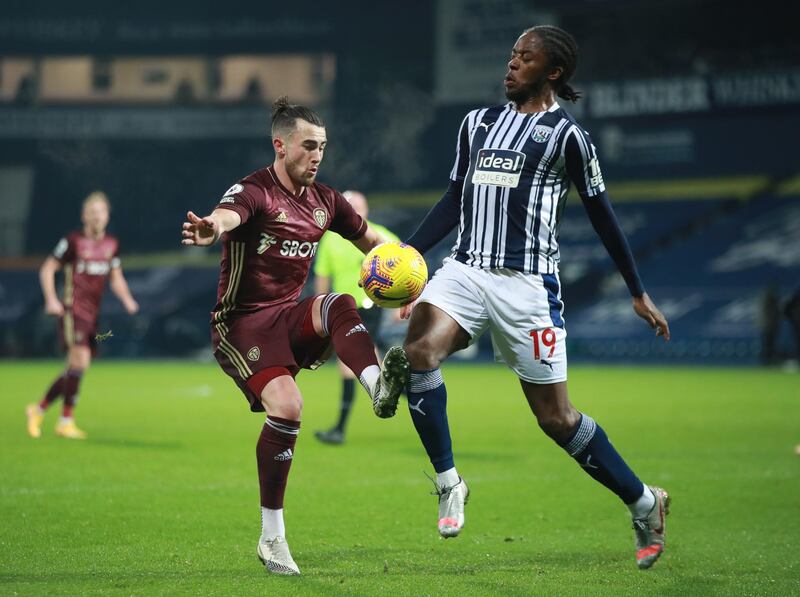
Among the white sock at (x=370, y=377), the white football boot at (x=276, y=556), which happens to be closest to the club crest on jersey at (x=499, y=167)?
Answer: the white sock at (x=370, y=377)

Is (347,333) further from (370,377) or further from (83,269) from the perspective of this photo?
(83,269)

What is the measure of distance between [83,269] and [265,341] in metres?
6.39

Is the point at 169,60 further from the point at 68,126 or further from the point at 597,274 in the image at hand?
the point at 597,274

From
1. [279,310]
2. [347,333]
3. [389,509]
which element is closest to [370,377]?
[347,333]

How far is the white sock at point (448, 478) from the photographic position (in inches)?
199

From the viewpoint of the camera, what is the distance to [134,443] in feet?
35.2

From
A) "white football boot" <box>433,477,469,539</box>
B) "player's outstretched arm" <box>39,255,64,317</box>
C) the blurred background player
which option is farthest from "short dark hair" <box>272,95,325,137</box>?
"player's outstretched arm" <box>39,255,64,317</box>

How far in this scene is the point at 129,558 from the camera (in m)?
5.54

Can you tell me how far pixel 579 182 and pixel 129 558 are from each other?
2.75 meters

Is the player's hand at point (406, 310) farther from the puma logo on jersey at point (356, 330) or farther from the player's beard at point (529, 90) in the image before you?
the player's beard at point (529, 90)

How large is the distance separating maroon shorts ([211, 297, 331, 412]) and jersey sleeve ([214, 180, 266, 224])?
53 centimetres

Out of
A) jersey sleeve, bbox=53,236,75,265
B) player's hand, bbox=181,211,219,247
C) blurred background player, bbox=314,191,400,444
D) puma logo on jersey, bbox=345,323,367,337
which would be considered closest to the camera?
player's hand, bbox=181,211,219,247

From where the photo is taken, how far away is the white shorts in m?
5.17

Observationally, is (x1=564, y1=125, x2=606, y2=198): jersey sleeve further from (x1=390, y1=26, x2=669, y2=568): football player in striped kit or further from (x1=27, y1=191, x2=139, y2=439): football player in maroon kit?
(x1=27, y1=191, x2=139, y2=439): football player in maroon kit
